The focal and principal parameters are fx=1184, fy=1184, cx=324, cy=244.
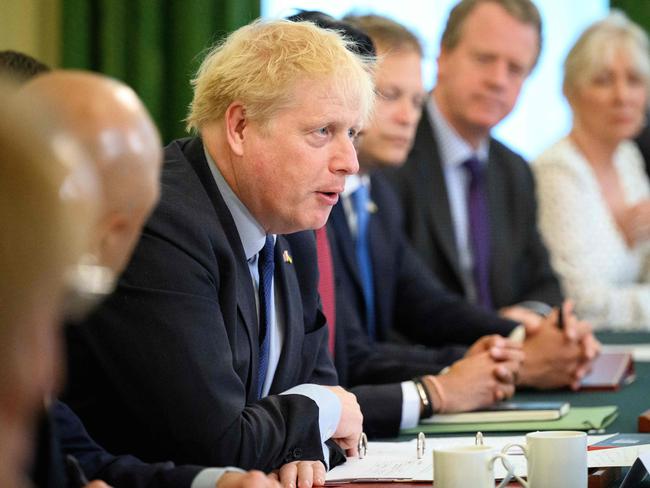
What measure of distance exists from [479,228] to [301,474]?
8.25 feet

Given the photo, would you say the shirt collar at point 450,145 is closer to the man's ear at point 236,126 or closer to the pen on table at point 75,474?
the man's ear at point 236,126

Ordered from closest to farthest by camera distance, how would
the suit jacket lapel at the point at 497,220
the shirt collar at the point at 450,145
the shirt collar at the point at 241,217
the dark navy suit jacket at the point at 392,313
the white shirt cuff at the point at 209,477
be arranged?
the white shirt cuff at the point at 209,477
the shirt collar at the point at 241,217
the dark navy suit jacket at the point at 392,313
the suit jacket lapel at the point at 497,220
the shirt collar at the point at 450,145

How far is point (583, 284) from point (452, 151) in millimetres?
739

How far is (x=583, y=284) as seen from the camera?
451 centimetres

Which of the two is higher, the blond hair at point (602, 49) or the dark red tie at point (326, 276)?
the blond hair at point (602, 49)

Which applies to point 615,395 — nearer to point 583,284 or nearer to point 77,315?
point 583,284

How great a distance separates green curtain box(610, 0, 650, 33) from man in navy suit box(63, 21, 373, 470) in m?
4.02

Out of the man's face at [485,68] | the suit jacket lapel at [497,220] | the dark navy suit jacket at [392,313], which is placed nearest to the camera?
the dark navy suit jacket at [392,313]

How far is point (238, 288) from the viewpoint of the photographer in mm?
2055

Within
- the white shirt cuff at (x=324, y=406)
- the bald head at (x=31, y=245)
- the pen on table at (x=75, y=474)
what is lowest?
the white shirt cuff at (x=324, y=406)

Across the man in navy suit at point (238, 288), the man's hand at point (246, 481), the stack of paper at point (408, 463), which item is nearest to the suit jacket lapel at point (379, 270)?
the man in navy suit at point (238, 288)

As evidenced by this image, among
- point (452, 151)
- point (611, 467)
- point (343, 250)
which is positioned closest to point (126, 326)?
point (611, 467)

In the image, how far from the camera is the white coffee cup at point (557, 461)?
1.69 m

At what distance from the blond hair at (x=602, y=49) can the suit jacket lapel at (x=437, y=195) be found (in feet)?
3.13
